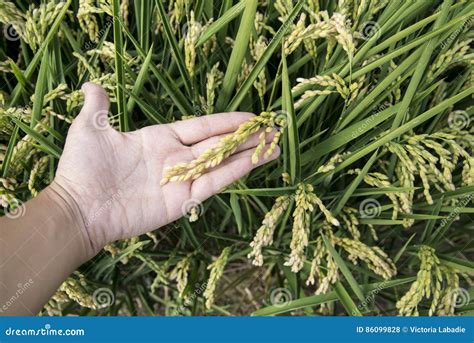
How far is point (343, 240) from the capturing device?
1356 mm

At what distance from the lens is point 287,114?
1.17m

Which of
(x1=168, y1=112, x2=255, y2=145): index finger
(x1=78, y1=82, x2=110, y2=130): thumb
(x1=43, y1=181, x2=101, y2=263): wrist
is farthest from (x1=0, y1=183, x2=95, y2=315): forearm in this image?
(x1=168, y1=112, x2=255, y2=145): index finger

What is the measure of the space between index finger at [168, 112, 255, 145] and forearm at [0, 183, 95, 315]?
0.40 m

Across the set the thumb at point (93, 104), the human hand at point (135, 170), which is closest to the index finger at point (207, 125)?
the human hand at point (135, 170)

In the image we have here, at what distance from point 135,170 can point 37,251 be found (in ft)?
1.23

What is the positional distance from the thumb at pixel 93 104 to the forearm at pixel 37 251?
24 centimetres

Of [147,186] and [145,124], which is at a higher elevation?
[145,124]

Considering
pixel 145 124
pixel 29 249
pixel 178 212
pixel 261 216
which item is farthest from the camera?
pixel 261 216

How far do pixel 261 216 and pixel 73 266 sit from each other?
0.70 metres

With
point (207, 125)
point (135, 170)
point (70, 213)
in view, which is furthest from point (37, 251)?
point (207, 125)

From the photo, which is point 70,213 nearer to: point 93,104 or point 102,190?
point 102,190

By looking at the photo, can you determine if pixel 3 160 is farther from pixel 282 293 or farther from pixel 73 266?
pixel 282 293

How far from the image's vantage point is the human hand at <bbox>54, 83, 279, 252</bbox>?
51.8 inches

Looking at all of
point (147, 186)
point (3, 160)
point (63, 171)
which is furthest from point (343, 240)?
point (3, 160)
